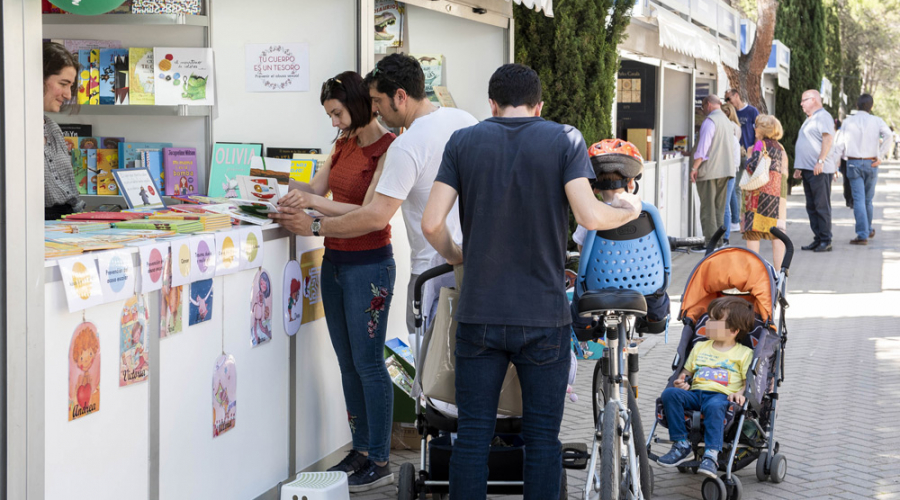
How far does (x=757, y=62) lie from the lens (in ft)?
62.3

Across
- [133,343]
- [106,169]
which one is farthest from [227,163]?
[133,343]

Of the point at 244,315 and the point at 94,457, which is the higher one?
the point at 244,315

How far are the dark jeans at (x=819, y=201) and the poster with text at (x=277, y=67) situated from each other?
33.4 feet

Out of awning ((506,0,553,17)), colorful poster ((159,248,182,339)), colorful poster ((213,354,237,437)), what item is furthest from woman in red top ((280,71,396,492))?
awning ((506,0,553,17))

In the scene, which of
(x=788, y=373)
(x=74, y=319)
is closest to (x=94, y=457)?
(x=74, y=319)

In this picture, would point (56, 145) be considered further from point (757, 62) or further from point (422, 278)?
point (757, 62)

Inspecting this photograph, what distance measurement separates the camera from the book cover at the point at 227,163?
593 cm

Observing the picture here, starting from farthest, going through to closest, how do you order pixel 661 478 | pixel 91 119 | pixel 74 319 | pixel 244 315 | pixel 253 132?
pixel 91 119 < pixel 253 132 < pixel 661 478 < pixel 244 315 < pixel 74 319

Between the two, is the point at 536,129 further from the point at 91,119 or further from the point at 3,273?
the point at 91,119

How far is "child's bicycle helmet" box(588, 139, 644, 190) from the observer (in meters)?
3.84

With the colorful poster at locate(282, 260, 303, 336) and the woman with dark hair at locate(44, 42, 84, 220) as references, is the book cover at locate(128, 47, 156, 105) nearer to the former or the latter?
the woman with dark hair at locate(44, 42, 84, 220)

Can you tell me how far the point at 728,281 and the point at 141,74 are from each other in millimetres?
3612

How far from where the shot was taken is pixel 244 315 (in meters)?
4.18

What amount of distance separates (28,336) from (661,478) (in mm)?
3323
